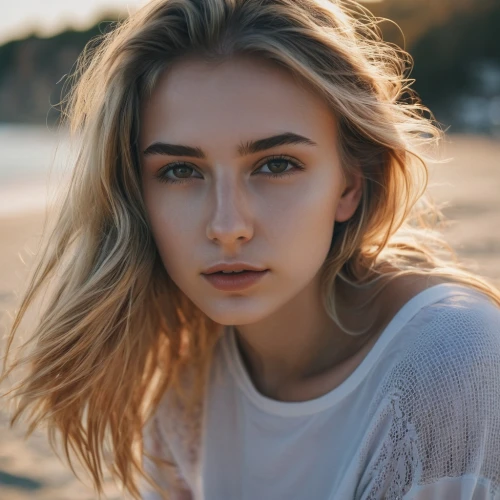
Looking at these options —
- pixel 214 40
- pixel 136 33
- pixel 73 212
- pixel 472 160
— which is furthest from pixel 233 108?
pixel 472 160

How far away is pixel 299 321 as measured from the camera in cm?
250

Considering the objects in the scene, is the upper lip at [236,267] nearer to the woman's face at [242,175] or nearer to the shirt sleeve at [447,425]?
the woman's face at [242,175]

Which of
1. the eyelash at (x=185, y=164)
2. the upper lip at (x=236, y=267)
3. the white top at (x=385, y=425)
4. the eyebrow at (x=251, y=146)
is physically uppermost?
the eyebrow at (x=251, y=146)

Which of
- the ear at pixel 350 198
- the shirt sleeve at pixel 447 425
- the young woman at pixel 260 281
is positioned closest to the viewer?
the shirt sleeve at pixel 447 425

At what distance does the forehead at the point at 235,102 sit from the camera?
2.03 m

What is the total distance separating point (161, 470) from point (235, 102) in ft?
4.70

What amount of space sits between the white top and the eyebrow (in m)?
0.57

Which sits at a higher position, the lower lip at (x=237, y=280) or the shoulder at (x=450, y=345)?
the lower lip at (x=237, y=280)

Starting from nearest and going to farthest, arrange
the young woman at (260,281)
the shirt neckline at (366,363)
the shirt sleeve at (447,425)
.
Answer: the shirt sleeve at (447,425) < the young woman at (260,281) < the shirt neckline at (366,363)

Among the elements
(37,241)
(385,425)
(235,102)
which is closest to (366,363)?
(385,425)

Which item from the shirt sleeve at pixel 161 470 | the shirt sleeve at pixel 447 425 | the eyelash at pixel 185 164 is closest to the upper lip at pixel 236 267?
the eyelash at pixel 185 164

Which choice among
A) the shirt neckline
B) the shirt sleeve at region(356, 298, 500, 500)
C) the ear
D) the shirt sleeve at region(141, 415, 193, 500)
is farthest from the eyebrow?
the shirt sleeve at region(141, 415, 193, 500)

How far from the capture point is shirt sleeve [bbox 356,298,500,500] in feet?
6.29

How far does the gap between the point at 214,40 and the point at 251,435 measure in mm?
1260
